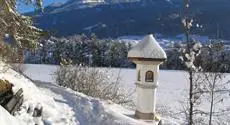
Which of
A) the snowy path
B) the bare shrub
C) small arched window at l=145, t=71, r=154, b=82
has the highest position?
small arched window at l=145, t=71, r=154, b=82

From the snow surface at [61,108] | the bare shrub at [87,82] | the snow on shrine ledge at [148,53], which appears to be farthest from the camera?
the bare shrub at [87,82]

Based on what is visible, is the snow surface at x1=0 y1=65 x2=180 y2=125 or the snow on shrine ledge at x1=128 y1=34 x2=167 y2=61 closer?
the snow surface at x1=0 y1=65 x2=180 y2=125

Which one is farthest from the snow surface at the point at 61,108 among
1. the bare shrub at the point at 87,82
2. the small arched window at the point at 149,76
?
the bare shrub at the point at 87,82

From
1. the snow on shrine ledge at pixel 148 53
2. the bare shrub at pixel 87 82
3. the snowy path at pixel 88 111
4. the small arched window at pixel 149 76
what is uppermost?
the snow on shrine ledge at pixel 148 53

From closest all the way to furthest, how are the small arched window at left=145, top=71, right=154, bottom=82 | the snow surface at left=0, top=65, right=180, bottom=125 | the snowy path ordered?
1. the snow surface at left=0, top=65, right=180, bottom=125
2. the snowy path
3. the small arched window at left=145, top=71, right=154, bottom=82

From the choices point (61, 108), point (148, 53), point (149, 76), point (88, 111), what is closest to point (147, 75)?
point (149, 76)

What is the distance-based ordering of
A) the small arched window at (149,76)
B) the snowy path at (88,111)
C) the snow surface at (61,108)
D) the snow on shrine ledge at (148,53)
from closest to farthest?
the snow surface at (61,108), the snowy path at (88,111), the snow on shrine ledge at (148,53), the small arched window at (149,76)

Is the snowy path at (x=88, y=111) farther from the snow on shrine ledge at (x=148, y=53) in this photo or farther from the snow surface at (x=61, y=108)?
the snow on shrine ledge at (x=148, y=53)

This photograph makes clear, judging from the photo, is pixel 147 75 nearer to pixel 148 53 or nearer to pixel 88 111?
pixel 148 53

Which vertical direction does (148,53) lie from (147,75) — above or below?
above

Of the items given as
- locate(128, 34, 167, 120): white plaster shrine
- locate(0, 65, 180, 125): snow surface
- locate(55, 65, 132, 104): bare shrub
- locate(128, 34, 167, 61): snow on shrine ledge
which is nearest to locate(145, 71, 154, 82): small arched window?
locate(128, 34, 167, 120): white plaster shrine

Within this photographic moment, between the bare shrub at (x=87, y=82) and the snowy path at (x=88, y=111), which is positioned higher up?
the snowy path at (x=88, y=111)

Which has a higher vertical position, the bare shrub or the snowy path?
the snowy path

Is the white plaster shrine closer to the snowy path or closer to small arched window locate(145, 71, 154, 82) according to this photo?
small arched window locate(145, 71, 154, 82)
